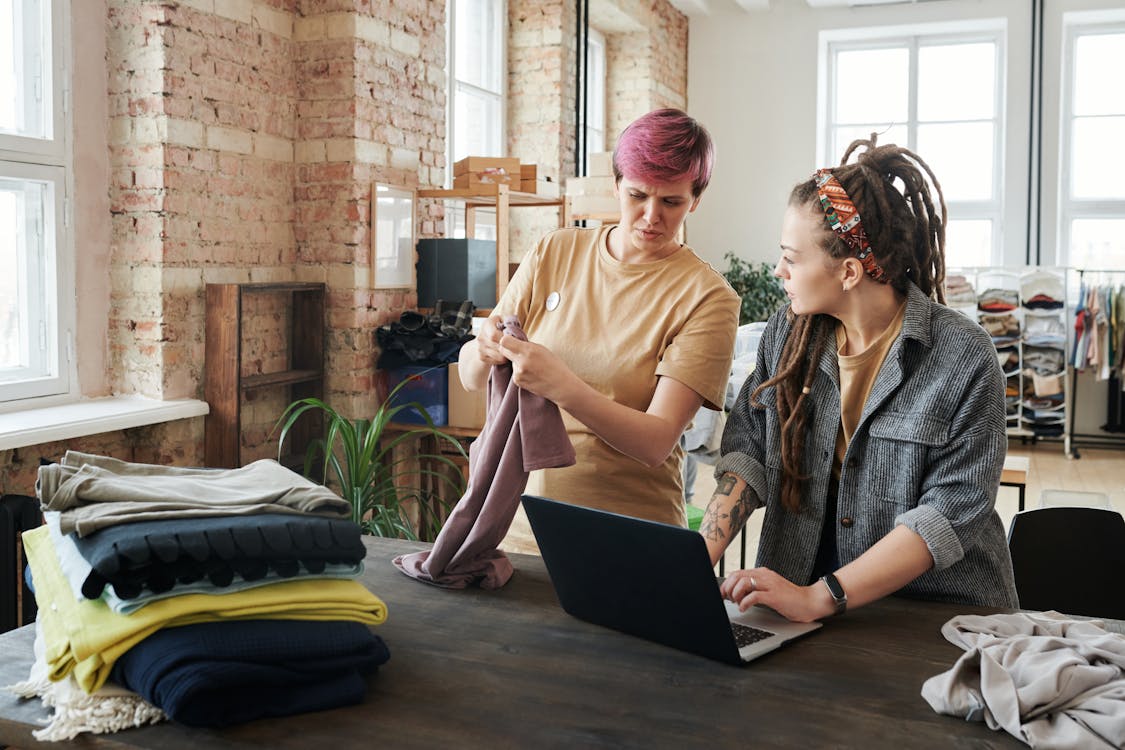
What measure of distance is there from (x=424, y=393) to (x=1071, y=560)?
8.63 feet

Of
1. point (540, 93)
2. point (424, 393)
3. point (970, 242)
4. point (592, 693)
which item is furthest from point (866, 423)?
point (970, 242)

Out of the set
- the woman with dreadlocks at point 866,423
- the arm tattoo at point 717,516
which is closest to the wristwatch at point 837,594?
the woman with dreadlocks at point 866,423

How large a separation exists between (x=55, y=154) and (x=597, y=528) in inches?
103

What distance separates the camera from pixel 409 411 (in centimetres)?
424

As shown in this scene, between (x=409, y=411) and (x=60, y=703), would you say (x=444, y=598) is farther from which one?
(x=409, y=411)

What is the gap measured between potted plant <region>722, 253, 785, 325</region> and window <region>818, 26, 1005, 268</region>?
123 centimetres

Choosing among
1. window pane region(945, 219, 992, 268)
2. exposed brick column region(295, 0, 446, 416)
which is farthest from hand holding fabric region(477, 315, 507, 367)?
window pane region(945, 219, 992, 268)

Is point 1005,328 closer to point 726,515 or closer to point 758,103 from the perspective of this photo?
point 758,103

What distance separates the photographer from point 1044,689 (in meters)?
1.14

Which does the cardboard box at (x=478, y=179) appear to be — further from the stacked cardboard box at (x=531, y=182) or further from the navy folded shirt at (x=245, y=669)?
the navy folded shirt at (x=245, y=669)

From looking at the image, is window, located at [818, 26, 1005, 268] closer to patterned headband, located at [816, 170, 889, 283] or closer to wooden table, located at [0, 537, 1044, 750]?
patterned headband, located at [816, 170, 889, 283]

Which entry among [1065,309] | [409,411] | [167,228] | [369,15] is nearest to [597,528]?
[167,228]

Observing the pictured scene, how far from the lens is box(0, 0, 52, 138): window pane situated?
3.11 meters

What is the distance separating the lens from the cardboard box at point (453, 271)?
4.49 meters
